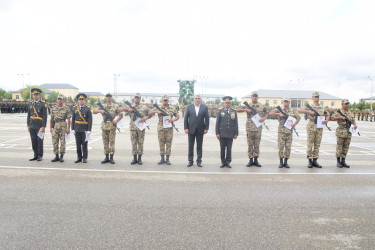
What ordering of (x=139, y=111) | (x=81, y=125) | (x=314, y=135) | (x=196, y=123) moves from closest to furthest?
1. (x=314, y=135)
2. (x=196, y=123)
3. (x=81, y=125)
4. (x=139, y=111)

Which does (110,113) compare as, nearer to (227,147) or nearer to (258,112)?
(227,147)

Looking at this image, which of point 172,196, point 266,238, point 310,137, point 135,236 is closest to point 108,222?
point 135,236

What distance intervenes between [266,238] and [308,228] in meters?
0.74

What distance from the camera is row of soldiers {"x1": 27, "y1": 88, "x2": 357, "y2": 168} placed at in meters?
7.86

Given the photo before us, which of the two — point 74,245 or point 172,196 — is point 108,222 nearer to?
point 74,245

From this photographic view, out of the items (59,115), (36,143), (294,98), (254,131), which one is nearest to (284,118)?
(254,131)

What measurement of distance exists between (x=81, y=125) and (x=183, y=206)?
189 inches

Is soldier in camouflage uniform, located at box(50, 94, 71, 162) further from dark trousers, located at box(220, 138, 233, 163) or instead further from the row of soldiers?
dark trousers, located at box(220, 138, 233, 163)

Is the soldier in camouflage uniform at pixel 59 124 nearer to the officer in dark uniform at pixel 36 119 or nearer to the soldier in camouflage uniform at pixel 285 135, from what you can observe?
the officer in dark uniform at pixel 36 119

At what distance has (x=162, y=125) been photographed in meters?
8.23

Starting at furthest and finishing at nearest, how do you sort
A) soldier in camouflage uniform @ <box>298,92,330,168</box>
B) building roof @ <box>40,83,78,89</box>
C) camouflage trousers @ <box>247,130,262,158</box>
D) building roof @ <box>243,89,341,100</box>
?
building roof @ <box>40,83,78,89</box>, building roof @ <box>243,89,341,100</box>, camouflage trousers @ <box>247,130,262,158</box>, soldier in camouflage uniform @ <box>298,92,330,168</box>

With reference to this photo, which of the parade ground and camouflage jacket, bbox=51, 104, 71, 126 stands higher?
camouflage jacket, bbox=51, 104, 71, 126

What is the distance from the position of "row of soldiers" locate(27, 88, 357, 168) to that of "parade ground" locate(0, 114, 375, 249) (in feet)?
1.46

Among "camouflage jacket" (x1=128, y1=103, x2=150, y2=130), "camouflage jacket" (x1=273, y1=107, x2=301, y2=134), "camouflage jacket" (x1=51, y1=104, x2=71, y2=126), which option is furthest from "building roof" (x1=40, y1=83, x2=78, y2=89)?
"camouflage jacket" (x1=273, y1=107, x2=301, y2=134)
